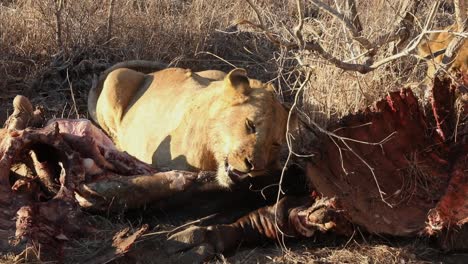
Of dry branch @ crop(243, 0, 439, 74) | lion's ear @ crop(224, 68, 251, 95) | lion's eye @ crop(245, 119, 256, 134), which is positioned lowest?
lion's eye @ crop(245, 119, 256, 134)

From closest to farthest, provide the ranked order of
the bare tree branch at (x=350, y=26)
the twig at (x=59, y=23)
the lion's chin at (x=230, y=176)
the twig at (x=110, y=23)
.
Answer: the bare tree branch at (x=350, y=26) → the lion's chin at (x=230, y=176) → the twig at (x=59, y=23) → the twig at (x=110, y=23)

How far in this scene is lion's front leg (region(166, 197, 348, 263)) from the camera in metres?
4.27

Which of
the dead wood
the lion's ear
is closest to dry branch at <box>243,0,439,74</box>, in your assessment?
the lion's ear

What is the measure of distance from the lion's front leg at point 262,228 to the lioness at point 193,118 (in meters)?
0.34

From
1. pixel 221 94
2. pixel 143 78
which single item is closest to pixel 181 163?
pixel 221 94

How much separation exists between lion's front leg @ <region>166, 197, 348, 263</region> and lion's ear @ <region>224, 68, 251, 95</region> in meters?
1.03

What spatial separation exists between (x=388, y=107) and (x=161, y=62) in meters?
3.41

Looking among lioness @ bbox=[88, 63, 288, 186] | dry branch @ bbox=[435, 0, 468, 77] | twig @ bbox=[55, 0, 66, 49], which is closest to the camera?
lioness @ bbox=[88, 63, 288, 186]

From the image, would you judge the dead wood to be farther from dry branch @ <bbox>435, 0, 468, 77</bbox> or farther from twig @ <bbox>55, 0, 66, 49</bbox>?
twig @ <bbox>55, 0, 66, 49</bbox>

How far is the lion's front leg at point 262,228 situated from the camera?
4.27m

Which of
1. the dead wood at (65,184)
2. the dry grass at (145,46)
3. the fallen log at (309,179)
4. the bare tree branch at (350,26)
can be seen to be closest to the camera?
the dead wood at (65,184)

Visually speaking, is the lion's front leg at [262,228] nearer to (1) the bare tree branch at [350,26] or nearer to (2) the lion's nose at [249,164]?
(2) the lion's nose at [249,164]

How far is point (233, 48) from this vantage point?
818cm

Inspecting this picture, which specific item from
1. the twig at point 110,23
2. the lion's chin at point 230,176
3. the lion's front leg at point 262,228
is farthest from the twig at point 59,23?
the lion's front leg at point 262,228
